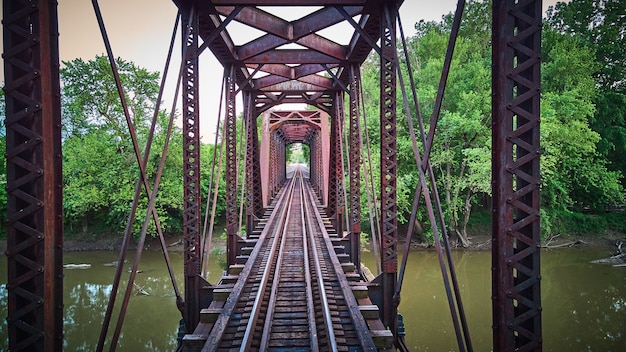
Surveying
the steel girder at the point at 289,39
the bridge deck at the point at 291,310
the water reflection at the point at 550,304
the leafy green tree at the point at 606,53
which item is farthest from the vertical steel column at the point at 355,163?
the leafy green tree at the point at 606,53

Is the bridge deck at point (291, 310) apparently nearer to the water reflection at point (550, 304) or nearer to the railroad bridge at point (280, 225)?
the railroad bridge at point (280, 225)

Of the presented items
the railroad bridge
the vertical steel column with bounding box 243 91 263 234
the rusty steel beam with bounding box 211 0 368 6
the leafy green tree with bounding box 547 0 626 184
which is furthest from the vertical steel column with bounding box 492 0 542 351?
the leafy green tree with bounding box 547 0 626 184

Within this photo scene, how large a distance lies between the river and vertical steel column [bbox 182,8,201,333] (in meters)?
7.75

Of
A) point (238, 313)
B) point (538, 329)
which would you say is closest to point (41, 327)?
point (238, 313)

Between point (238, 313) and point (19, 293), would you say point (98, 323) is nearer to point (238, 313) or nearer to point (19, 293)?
point (238, 313)

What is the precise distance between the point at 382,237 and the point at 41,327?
5350mm

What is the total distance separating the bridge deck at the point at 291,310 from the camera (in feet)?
15.9

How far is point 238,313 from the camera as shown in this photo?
5.82 metres

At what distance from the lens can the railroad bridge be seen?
2.85 metres

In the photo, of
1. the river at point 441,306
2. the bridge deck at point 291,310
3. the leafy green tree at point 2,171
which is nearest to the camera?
the bridge deck at point 291,310

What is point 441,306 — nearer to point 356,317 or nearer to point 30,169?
point 356,317

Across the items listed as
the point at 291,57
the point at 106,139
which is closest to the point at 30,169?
the point at 291,57

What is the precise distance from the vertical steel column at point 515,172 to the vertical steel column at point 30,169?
150 inches

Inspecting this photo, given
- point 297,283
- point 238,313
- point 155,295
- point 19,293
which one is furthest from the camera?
point 155,295
